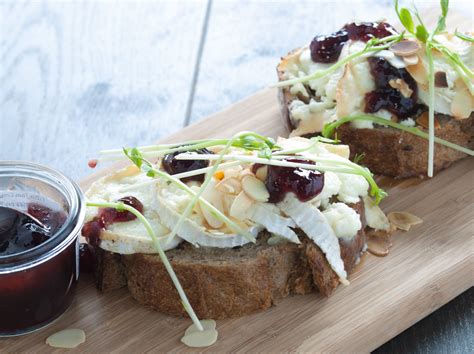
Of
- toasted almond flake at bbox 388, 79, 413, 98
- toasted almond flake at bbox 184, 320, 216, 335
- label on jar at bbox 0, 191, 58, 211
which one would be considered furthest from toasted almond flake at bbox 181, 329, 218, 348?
toasted almond flake at bbox 388, 79, 413, 98

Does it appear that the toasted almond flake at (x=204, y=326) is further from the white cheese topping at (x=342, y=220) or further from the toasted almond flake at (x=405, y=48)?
the toasted almond flake at (x=405, y=48)

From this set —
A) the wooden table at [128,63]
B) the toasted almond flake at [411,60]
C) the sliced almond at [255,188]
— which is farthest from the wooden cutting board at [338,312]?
the wooden table at [128,63]

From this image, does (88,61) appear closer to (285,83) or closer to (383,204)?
(285,83)

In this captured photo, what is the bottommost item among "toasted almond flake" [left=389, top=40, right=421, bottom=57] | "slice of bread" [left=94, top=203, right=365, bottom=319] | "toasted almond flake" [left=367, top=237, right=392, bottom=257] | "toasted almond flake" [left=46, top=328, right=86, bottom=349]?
"toasted almond flake" [left=367, top=237, right=392, bottom=257]

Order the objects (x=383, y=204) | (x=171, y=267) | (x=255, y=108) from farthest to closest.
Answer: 1. (x=255, y=108)
2. (x=383, y=204)
3. (x=171, y=267)

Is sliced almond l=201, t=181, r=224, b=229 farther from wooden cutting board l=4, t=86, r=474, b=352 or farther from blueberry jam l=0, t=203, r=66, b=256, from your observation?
blueberry jam l=0, t=203, r=66, b=256

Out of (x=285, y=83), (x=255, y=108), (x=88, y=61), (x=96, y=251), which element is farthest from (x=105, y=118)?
(x=96, y=251)
